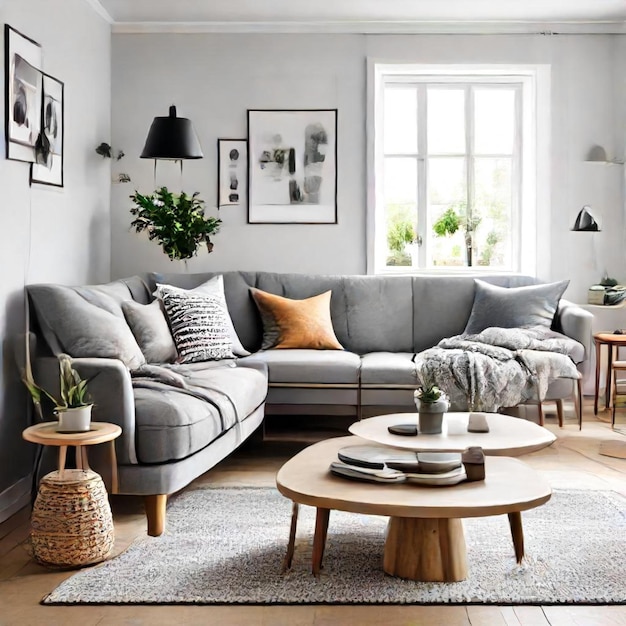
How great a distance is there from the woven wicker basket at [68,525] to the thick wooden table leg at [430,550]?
101cm

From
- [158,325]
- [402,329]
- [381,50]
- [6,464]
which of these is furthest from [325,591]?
[381,50]

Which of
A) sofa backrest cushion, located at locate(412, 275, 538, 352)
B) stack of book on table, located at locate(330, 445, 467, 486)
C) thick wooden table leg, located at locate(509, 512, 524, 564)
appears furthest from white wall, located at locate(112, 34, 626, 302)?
thick wooden table leg, located at locate(509, 512, 524, 564)

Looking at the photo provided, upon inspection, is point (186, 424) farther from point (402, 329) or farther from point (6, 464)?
point (402, 329)

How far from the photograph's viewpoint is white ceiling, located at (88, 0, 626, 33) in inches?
209

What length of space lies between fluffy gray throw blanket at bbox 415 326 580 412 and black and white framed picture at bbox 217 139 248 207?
1.91 meters

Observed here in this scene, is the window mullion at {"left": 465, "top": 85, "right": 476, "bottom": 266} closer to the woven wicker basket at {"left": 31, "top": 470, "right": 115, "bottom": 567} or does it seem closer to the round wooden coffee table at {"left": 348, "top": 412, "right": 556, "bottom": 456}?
the round wooden coffee table at {"left": 348, "top": 412, "right": 556, "bottom": 456}

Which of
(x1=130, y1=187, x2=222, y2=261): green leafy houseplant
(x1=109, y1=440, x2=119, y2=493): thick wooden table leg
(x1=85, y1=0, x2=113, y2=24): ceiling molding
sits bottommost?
(x1=109, y1=440, x2=119, y2=493): thick wooden table leg

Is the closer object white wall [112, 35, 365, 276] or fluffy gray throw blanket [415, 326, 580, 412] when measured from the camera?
fluffy gray throw blanket [415, 326, 580, 412]

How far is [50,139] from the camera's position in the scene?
14.1 feet

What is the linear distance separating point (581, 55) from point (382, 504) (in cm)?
440

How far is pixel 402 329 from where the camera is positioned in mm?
5293

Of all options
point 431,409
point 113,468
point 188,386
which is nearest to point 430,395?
point 431,409

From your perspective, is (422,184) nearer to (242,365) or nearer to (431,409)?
(242,365)

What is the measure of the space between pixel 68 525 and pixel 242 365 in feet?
5.82
